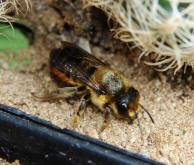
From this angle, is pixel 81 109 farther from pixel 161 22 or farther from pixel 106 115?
pixel 161 22

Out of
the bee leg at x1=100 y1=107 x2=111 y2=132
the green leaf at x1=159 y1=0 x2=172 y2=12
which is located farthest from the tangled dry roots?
the bee leg at x1=100 y1=107 x2=111 y2=132

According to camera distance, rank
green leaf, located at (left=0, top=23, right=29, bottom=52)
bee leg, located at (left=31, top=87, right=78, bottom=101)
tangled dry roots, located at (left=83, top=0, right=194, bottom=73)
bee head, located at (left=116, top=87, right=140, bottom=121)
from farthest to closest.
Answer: green leaf, located at (left=0, top=23, right=29, bottom=52)
bee leg, located at (left=31, top=87, right=78, bottom=101)
bee head, located at (left=116, top=87, right=140, bottom=121)
tangled dry roots, located at (left=83, top=0, right=194, bottom=73)

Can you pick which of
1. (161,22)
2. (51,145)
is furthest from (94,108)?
(161,22)

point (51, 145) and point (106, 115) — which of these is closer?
point (51, 145)

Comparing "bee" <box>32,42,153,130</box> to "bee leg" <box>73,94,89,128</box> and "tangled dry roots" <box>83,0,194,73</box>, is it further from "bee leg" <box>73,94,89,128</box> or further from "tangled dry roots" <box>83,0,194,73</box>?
"tangled dry roots" <box>83,0,194,73</box>

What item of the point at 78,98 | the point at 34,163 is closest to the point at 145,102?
the point at 78,98

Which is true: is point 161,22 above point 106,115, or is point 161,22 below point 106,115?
above

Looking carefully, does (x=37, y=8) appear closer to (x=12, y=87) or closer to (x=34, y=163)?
(x=12, y=87)
